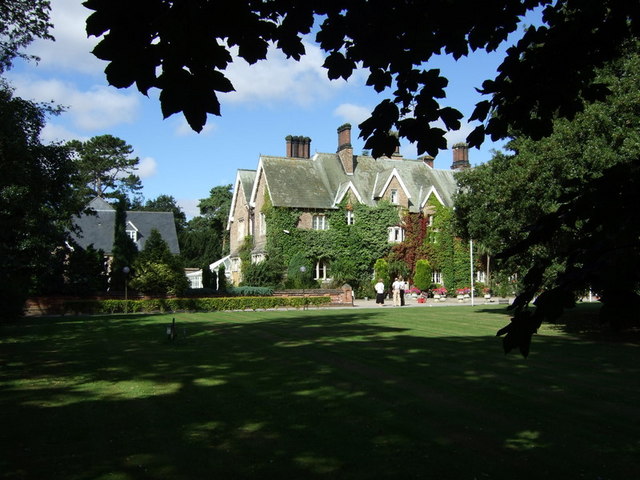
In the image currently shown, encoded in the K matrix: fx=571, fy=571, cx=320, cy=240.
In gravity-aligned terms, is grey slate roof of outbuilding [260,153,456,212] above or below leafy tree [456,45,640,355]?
above

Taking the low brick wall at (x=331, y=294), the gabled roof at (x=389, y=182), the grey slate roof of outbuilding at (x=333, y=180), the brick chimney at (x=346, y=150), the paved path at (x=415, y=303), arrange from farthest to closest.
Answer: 1. the brick chimney at (x=346, y=150)
2. the gabled roof at (x=389, y=182)
3. the grey slate roof of outbuilding at (x=333, y=180)
4. the low brick wall at (x=331, y=294)
5. the paved path at (x=415, y=303)

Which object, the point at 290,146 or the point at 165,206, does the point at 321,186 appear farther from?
the point at 165,206

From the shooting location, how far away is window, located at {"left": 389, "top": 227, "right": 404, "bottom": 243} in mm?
47719

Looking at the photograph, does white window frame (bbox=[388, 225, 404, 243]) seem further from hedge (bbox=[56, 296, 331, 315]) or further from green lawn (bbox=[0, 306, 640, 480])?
green lawn (bbox=[0, 306, 640, 480])

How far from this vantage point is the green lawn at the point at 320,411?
19.2 ft

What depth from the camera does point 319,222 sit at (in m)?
46.1

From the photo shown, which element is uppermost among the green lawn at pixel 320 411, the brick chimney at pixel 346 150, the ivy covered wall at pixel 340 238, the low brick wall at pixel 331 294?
the brick chimney at pixel 346 150

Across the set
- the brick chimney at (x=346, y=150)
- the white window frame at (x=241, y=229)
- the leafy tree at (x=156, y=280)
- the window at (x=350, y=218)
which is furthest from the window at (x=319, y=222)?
the leafy tree at (x=156, y=280)

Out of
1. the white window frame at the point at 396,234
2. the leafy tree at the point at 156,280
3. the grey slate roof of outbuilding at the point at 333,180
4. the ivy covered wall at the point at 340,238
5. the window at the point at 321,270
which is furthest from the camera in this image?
the white window frame at the point at 396,234

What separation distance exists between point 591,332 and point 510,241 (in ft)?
20.1

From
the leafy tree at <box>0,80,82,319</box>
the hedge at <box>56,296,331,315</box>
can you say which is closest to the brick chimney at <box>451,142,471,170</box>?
the hedge at <box>56,296,331,315</box>

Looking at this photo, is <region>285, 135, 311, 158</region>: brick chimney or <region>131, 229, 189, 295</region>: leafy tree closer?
<region>131, 229, 189, 295</region>: leafy tree

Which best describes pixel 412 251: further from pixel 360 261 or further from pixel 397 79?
pixel 397 79

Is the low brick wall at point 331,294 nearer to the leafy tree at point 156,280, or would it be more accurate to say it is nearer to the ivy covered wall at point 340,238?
the ivy covered wall at point 340,238
